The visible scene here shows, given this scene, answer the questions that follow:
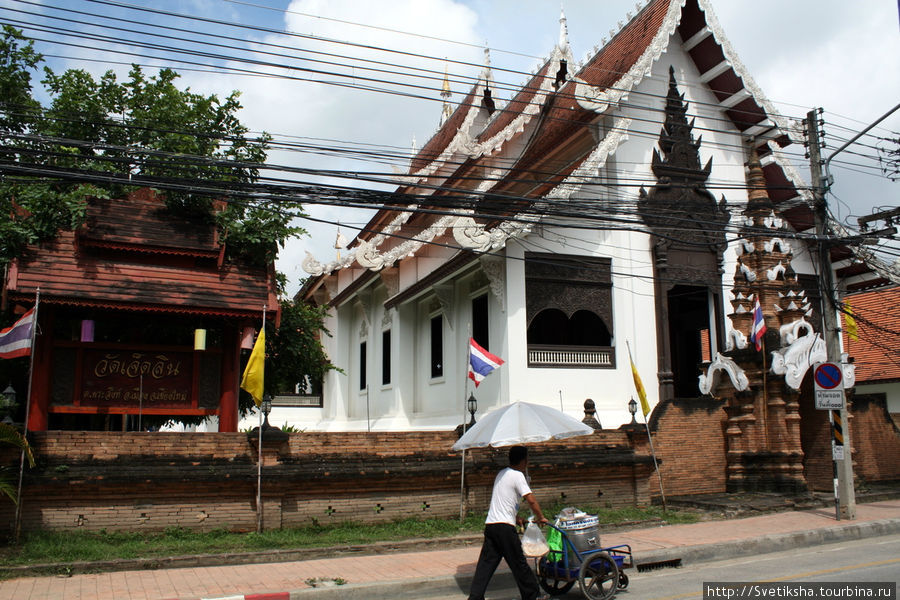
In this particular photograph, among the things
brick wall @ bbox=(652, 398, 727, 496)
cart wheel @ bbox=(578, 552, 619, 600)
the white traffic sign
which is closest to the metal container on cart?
cart wheel @ bbox=(578, 552, 619, 600)

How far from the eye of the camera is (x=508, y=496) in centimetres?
741

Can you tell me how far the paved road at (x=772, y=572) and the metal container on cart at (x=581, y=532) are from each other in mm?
575

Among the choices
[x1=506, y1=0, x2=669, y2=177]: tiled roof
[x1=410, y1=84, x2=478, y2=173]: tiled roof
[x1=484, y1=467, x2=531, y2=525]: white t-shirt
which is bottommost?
[x1=484, y1=467, x2=531, y2=525]: white t-shirt

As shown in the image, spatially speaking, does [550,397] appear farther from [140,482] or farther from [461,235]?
[140,482]

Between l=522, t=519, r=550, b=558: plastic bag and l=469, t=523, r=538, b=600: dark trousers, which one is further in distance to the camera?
l=522, t=519, r=550, b=558: plastic bag

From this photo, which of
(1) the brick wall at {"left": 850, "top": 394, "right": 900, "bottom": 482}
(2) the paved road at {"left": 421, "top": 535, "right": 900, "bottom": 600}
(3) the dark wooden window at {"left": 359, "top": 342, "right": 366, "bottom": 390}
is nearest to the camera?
(2) the paved road at {"left": 421, "top": 535, "right": 900, "bottom": 600}

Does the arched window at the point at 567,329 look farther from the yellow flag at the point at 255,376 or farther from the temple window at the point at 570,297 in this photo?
the yellow flag at the point at 255,376

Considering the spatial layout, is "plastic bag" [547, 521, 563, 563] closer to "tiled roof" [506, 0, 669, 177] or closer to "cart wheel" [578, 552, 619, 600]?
"cart wheel" [578, 552, 619, 600]

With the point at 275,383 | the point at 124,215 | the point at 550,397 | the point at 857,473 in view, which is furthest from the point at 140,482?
the point at 857,473

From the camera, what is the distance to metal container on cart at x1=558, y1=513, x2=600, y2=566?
26.3 feet

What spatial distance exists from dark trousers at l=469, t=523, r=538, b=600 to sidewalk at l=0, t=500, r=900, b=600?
5.02ft

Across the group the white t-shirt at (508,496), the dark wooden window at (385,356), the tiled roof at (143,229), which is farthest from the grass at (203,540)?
the dark wooden window at (385,356)

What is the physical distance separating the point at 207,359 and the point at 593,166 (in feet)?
28.6

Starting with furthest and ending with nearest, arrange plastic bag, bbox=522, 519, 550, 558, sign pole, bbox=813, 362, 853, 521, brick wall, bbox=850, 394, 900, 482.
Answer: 1. brick wall, bbox=850, 394, 900, 482
2. sign pole, bbox=813, 362, 853, 521
3. plastic bag, bbox=522, 519, 550, 558
